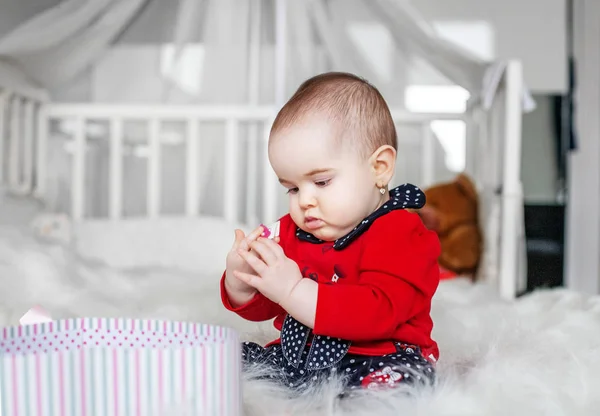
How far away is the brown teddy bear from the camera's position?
2326 mm

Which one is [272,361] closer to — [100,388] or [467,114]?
[100,388]

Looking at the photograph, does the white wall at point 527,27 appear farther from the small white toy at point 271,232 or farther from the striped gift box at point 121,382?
the striped gift box at point 121,382

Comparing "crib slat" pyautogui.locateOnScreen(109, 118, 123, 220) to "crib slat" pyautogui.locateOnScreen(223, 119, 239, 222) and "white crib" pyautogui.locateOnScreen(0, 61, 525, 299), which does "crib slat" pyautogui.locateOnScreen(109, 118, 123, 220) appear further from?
"crib slat" pyautogui.locateOnScreen(223, 119, 239, 222)

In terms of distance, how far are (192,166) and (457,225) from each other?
0.87 metres

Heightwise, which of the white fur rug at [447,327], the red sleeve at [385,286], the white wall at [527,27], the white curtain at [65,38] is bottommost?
the white fur rug at [447,327]

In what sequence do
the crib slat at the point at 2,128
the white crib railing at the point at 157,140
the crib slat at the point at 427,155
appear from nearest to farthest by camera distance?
the crib slat at the point at 2,128 → the white crib railing at the point at 157,140 → the crib slat at the point at 427,155

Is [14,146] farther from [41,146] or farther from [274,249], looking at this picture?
[274,249]

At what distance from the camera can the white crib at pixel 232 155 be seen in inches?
78.4

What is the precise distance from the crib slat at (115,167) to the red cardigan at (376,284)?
1441 millimetres

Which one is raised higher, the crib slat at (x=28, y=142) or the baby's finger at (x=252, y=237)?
the crib slat at (x=28, y=142)

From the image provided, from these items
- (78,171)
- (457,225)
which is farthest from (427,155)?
(78,171)

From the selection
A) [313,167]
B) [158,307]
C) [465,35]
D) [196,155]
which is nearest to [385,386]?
[313,167]

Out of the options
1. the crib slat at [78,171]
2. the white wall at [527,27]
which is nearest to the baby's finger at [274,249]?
the crib slat at [78,171]

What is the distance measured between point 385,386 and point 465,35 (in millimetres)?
2344
